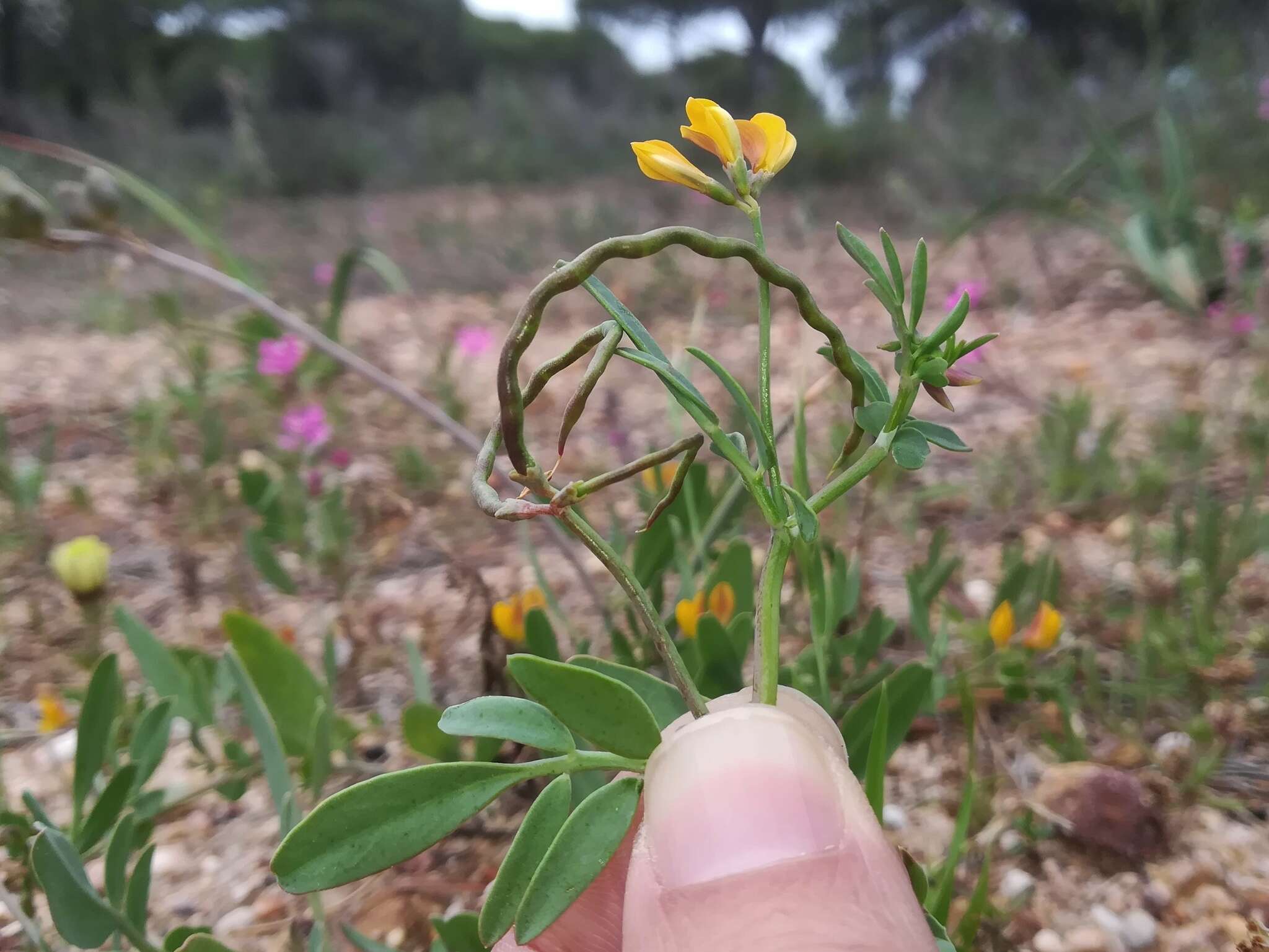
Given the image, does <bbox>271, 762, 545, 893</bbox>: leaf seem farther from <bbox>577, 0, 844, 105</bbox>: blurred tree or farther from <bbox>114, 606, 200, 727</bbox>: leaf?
<bbox>577, 0, 844, 105</bbox>: blurred tree

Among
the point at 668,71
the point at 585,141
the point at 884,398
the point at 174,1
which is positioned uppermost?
the point at 174,1

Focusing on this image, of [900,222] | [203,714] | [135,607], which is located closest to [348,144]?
[900,222]

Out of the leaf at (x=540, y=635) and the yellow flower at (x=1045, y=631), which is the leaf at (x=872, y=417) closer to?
the leaf at (x=540, y=635)

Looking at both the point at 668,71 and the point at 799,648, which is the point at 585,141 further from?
the point at 799,648

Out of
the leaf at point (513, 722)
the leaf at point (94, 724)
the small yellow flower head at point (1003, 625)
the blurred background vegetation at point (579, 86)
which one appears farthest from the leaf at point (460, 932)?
the blurred background vegetation at point (579, 86)

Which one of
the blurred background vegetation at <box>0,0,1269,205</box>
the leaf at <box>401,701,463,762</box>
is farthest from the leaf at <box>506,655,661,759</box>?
the blurred background vegetation at <box>0,0,1269,205</box>
